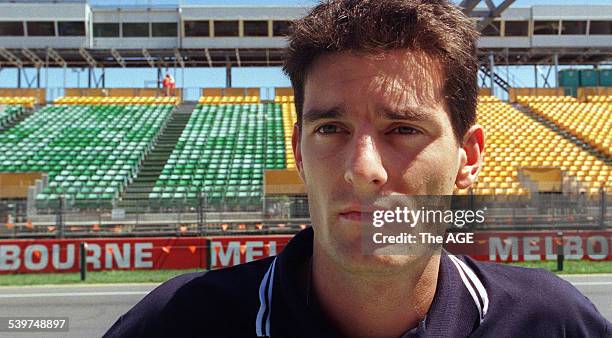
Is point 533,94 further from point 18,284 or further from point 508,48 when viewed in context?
point 18,284

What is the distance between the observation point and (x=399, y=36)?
1.41 m

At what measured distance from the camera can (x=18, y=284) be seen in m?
10.5

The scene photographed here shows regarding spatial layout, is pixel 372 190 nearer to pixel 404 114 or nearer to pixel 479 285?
pixel 404 114

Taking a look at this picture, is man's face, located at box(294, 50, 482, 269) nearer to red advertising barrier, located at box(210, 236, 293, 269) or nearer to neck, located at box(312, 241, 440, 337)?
neck, located at box(312, 241, 440, 337)

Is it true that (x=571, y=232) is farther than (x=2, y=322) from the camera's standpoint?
Yes

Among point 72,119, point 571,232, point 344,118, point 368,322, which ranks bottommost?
point 571,232

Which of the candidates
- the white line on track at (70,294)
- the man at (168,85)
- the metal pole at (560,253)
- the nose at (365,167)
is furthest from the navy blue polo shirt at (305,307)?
the man at (168,85)

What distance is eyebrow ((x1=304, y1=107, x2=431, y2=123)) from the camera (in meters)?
1.36

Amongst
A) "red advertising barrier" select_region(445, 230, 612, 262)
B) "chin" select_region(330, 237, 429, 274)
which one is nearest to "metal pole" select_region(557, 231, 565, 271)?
"red advertising barrier" select_region(445, 230, 612, 262)

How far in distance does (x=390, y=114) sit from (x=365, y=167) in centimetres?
15

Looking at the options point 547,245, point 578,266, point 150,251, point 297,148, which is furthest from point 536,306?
point 150,251

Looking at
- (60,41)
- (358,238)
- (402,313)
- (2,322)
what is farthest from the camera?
(60,41)

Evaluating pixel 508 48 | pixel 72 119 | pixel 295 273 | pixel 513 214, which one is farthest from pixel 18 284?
pixel 508 48

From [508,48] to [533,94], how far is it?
2815 millimetres
